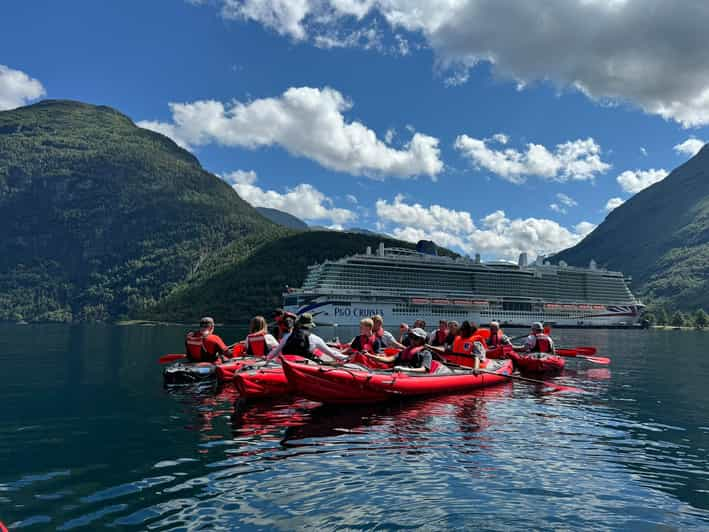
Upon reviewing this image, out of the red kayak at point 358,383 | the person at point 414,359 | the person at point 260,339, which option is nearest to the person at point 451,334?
the red kayak at point 358,383

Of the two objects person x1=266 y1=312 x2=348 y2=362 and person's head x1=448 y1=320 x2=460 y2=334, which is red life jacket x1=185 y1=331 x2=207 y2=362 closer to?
person x1=266 y1=312 x2=348 y2=362

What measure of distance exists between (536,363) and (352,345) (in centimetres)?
922

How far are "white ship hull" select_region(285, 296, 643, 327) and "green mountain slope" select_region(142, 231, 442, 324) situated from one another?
1565 inches

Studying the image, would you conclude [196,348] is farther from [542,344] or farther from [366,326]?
[542,344]

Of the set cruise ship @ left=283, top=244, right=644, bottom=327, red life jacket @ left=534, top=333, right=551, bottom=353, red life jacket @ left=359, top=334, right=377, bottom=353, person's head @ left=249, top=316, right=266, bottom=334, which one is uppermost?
cruise ship @ left=283, top=244, right=644, bottom=327

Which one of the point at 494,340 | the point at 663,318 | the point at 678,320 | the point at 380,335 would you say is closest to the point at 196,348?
the point at 380,335

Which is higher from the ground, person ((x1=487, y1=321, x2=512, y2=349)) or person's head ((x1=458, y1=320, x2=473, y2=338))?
person's head ((x1=458, y1=320, x2=473, y2=338))

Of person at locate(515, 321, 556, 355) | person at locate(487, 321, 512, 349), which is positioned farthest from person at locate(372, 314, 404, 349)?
person at locate(515, 321, 556, 355)

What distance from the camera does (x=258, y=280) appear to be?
13825cm

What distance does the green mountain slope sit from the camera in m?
127

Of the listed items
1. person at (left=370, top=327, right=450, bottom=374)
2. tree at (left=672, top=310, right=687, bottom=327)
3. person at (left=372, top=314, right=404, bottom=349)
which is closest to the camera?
person at (left=370, top=327, right=450, bottom=374)

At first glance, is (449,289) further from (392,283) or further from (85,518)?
(85,518)

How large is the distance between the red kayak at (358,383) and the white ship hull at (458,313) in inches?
2710

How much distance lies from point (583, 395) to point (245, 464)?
39.2 feet
